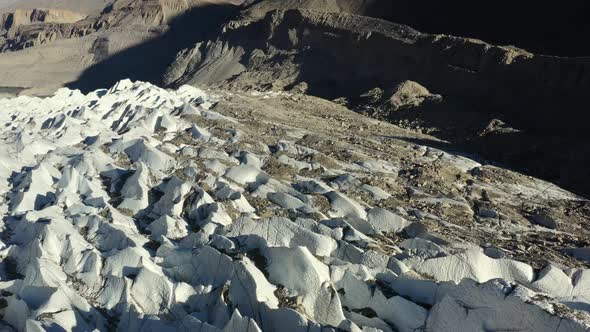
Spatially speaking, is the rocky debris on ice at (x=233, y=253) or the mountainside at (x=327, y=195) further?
the mountainside at (x=327, y=195)

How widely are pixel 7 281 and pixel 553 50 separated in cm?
2276

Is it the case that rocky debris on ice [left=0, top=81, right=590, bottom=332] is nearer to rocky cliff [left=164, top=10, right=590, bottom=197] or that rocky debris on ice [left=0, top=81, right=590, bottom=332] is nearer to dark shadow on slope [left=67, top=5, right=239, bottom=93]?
rocky cliff [left=164, top=10, right=590, bottom=197]

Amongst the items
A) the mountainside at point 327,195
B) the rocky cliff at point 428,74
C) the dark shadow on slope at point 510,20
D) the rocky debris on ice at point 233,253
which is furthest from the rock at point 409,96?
the dark shadow on slope at point 510,20

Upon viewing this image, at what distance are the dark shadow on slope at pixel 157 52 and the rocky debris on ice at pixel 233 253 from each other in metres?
30.1

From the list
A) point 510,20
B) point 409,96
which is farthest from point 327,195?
point 510,20

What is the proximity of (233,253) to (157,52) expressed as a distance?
41568mm

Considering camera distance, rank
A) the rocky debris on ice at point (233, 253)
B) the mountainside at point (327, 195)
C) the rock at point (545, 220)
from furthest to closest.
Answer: the rock at point (545, 220), the mountainside at point (327, 195), the rocky debris on ice at point (233, 253)

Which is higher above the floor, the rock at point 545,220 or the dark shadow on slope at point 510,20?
the dark shadow on slope at point 510,20

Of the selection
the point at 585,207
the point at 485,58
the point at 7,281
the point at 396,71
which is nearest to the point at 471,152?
the point at 585,207

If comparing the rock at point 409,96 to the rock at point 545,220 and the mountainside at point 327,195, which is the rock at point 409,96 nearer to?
the mountainside at point 327,195

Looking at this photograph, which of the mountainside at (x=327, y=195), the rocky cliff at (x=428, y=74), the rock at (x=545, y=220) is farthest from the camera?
the rocky cliff at (x=428, y=74)

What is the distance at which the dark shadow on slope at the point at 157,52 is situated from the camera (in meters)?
42.7

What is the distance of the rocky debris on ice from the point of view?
5.96 m

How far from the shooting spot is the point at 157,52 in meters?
46.1
